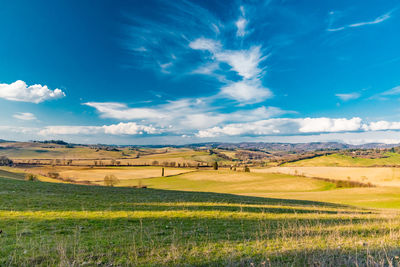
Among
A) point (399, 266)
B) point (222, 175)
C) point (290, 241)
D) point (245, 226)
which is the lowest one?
point (222, 175)

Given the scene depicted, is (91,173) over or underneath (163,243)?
underneath

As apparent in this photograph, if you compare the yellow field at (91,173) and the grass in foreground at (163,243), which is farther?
the yellow field at (91,173)

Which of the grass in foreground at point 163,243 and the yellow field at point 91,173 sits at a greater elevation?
the grass in foreground at point 163,243

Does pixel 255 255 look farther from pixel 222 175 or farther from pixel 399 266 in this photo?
pixel 222 175

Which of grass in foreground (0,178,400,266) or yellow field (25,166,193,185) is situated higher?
grass in foreground (0,178,400,266)

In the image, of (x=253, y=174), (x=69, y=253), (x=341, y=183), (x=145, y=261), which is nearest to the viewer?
(x=145, y=261)

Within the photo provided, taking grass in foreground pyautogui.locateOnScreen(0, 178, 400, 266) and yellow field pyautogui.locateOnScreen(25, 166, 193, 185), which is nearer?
grass in foreground pyautogui.locateOnScreen(0, 178, 400, 266)

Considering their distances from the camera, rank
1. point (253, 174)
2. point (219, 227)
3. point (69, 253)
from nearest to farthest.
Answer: point (69, 253) < point (219, 227) < point (253, 174)

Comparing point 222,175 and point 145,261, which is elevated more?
point 145,261

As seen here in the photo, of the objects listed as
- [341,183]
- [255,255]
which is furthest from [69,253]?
[341,183]

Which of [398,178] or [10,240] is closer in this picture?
[10,240]

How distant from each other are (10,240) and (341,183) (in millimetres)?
104830

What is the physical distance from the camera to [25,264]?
6.24 metres

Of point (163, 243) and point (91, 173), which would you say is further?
point (91, 173)
